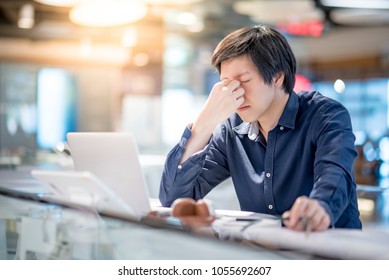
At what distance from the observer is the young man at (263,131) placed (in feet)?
5.81

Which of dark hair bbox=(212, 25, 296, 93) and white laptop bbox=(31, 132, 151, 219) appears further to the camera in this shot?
dark hair bbox=(212, 25, 296, 93)

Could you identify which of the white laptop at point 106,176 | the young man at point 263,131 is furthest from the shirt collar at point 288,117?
the white laptop at point 106,176

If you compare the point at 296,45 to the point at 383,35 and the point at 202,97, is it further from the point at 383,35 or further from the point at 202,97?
the point at 202,97

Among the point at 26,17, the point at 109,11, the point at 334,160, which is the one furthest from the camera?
the point at 26,17

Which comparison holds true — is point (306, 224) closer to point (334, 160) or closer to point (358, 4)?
point (334, 160)

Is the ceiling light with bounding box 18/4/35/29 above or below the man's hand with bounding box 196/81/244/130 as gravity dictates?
below

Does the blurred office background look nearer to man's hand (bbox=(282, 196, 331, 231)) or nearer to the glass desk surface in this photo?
the glass desk surface

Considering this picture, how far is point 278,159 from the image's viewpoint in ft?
6.05

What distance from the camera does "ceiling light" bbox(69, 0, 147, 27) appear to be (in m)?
5.89

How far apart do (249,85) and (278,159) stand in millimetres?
273

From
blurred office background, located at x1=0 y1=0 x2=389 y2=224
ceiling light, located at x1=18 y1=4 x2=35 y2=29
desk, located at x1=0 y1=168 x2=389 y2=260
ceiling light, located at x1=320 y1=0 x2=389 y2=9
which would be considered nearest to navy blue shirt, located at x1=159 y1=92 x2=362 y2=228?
desk, located at x1=0 y1=168 x2=389 y2=260

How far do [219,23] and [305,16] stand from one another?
4.92 feet

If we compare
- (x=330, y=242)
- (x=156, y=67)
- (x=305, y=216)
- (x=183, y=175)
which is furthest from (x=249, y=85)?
(x=156, y=67)

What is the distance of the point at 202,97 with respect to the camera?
957cm
